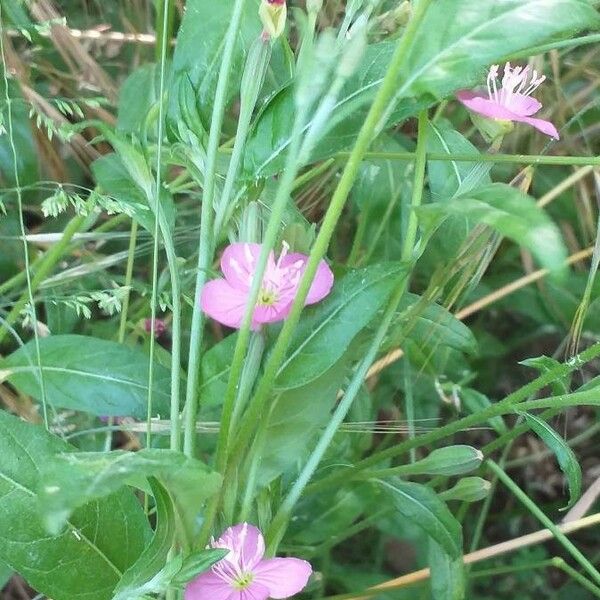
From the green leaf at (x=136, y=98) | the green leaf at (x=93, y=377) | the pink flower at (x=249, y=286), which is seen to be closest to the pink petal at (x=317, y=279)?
the pink flower at (x=249, y=286)

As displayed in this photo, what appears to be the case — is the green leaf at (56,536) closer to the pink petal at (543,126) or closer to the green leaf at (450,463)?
the green leaf at (450,463)

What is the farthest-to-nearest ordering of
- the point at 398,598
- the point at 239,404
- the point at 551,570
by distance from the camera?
the point at 551,570 → the point at 398,598 → the point at 239,404

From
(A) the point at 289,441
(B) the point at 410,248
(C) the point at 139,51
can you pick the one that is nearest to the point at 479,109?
(B) the point at 410,248

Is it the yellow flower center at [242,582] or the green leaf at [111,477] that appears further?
the yellow flower center at [242,582]

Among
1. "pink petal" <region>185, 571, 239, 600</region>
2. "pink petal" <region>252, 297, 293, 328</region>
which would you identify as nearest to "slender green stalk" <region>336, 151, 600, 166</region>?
"pink petal" <region>252, 297, 293, 328</region>

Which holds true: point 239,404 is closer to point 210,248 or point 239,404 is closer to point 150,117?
point 210,248

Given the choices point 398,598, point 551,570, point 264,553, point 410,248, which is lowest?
point 551,570

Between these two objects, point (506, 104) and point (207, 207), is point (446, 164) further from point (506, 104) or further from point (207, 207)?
point (207, 207)
